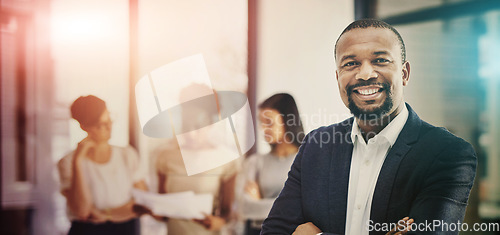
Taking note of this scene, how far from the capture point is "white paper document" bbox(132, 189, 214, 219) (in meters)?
2.09

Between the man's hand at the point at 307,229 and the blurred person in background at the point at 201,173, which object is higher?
the blurred person in background at the point at 201,173

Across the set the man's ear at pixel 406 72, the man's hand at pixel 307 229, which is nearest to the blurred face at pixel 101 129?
the man's hand at pixel 307 229

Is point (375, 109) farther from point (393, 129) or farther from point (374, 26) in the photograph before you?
point (374, 26)

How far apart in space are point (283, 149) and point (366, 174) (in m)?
0.42

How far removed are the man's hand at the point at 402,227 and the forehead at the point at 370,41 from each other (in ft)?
2.38

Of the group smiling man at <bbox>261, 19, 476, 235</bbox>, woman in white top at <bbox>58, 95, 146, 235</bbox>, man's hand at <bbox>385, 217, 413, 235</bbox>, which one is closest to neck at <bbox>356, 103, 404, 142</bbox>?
smiling man at <bbox>261, 19, 476, 235</bbox>

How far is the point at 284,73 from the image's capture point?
2.26 meters

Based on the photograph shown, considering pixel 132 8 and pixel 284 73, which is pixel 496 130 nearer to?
pixel 284 73

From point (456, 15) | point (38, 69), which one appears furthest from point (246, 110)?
point (456, 15)

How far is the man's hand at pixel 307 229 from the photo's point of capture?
6.43 ft

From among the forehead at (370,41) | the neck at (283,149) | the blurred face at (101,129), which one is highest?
the forehead at (370,41)

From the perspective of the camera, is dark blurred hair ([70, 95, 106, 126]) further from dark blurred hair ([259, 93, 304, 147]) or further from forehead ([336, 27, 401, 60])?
forehead ([336, 27, 401, 60])

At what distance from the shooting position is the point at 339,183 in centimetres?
203

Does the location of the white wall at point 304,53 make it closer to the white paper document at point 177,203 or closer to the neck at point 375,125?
the neck at point 375,125
